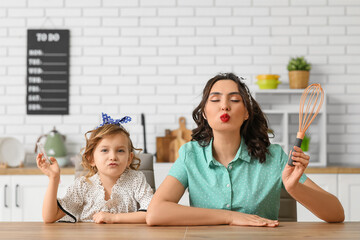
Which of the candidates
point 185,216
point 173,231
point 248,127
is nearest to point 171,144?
point 248,127

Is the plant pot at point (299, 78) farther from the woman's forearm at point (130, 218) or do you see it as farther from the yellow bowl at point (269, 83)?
the woman's forearm at point (130, 218)

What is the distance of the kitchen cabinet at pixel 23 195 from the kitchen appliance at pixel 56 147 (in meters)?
0.32

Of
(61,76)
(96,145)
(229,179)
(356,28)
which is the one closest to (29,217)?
(61,76)

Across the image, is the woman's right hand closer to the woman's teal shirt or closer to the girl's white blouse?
the woman's teal shirt

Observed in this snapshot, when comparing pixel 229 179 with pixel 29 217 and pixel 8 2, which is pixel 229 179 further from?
pixel 8 2

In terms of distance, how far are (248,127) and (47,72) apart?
8.19ft

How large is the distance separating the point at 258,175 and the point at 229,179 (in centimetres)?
12

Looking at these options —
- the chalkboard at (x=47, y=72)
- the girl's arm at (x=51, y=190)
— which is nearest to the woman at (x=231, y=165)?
the girl's arm at (x=51, y=190)

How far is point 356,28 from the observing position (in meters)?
3.86

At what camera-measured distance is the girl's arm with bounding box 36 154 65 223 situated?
1.66m

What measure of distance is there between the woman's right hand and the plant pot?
231 centimetres

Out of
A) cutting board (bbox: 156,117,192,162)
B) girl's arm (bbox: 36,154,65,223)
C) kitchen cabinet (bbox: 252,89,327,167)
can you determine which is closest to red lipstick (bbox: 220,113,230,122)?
girl's arm (bbox: 36,154,65,223)

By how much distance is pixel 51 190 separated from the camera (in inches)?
67.6

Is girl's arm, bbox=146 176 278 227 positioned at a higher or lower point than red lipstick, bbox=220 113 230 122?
lower
